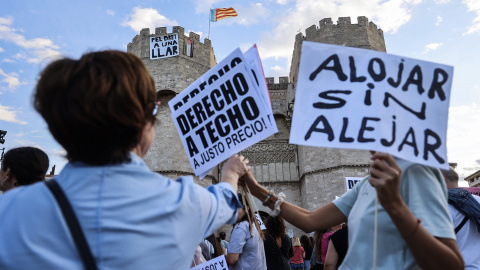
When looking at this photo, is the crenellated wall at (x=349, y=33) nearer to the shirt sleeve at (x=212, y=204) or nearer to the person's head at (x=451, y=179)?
the person's head at (x=451, y=179)

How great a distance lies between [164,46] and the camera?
61.2ft

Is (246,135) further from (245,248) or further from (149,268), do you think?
(245,248)

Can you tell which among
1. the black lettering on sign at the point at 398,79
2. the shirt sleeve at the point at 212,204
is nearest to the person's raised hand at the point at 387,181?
the black lettering on sign at the point at 398,79

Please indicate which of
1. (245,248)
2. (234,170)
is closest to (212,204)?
(234,170)

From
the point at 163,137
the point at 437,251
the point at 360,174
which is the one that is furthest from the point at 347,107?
the point at 163,137

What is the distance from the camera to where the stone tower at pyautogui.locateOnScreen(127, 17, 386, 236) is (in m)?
16.5

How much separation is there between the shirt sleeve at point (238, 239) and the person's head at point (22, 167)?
2055mm

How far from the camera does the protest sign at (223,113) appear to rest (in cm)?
202

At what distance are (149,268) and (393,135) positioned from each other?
1039 mm

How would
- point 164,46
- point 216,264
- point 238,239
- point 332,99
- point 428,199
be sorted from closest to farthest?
point 428,199, point 332,99, point 216,264, point 238,239, point 164,46

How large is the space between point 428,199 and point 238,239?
2643mm

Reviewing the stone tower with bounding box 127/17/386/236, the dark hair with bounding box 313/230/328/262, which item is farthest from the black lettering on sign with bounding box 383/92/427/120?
the stone tower with bounding box 127/17/386/236

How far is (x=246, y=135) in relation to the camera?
2020 millimetres

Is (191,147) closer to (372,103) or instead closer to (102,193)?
(372,103)
